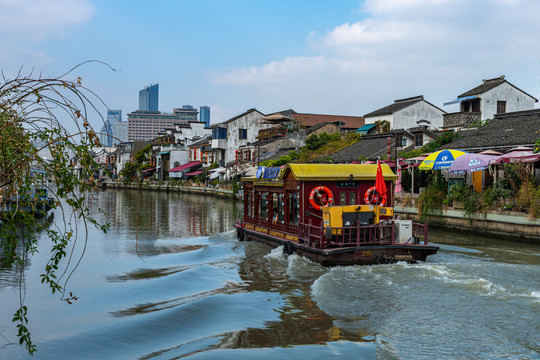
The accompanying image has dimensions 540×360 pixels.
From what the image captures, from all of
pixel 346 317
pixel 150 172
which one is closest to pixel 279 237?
pixel 346 317

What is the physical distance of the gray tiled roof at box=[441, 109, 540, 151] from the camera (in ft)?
76.3

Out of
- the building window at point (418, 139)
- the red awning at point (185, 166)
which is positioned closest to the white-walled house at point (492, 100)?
the building window at point (418, 139)

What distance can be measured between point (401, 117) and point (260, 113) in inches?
977

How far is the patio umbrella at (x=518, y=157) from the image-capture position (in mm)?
19516

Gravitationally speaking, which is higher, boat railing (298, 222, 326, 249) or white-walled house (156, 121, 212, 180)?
white-walled house (156, 121, 212, 180)

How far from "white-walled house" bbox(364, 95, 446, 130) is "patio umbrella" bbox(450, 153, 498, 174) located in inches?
860

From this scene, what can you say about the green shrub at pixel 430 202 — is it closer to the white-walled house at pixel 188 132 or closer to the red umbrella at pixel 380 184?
the red umbrella at pixel 380 184

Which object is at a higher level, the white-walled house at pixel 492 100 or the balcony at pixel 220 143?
the white-walled house at pixel 492 100

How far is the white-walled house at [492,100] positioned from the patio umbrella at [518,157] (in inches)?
636

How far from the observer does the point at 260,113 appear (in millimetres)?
64438

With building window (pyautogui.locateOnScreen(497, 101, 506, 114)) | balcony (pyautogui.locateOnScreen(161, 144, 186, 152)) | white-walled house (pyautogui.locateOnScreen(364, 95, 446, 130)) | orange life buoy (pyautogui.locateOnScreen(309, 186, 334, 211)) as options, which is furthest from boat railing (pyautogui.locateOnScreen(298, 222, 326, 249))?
balcony (pyautogui.locateOnScreen(161, 144, 186, 152))

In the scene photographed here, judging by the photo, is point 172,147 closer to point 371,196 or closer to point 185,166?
point 185,166

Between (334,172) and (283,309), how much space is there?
5849 millimetres

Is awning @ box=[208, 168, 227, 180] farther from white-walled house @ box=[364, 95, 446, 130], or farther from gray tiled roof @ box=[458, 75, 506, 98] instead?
gray tiled roof @ box=[458, 75, 506, 98]
